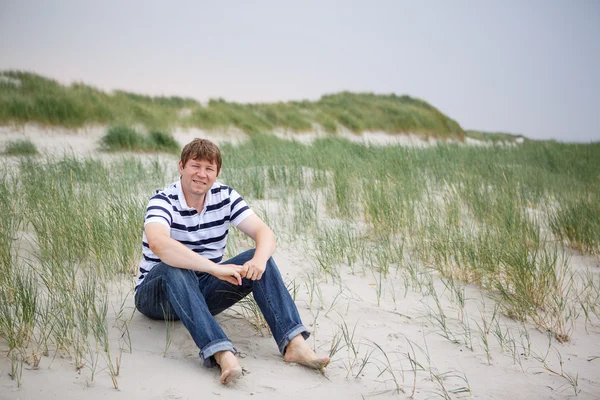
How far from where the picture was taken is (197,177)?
2.51 m

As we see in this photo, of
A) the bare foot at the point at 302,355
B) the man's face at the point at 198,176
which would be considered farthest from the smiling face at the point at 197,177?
the bare foot at the point at 302,355

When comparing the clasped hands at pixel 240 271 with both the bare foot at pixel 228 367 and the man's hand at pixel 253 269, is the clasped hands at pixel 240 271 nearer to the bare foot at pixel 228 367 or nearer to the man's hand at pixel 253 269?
the man's hand at pixel 253 269

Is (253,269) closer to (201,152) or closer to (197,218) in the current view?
(197,218)

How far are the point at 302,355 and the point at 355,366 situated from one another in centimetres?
32

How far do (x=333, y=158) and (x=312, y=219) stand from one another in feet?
8.10

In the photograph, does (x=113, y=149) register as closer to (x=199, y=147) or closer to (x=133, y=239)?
(x=133, y=239)

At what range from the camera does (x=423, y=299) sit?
11.3 feet

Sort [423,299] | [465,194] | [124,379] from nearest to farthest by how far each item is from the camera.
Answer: [124,379] → [423,299] → [465,194]

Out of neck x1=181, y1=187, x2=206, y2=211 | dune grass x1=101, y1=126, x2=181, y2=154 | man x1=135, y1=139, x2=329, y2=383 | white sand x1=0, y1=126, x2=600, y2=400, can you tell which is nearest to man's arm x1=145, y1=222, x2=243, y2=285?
man x1=135, y1=139, x2=329, y2=383

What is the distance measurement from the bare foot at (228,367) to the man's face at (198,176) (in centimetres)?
84

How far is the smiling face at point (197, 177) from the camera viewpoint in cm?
252

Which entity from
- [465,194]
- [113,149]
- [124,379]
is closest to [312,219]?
[465,194]

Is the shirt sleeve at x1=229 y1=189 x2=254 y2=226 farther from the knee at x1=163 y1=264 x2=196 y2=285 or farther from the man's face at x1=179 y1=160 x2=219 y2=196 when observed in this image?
the knee at x1=163 y1=264 x2=196 y2=285

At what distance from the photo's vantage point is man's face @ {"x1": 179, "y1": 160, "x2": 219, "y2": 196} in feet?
8.25
